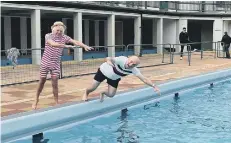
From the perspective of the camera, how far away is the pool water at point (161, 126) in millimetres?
5965

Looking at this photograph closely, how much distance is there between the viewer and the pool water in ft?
19.6

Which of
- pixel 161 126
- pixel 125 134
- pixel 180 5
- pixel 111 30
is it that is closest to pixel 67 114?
pixel 125 134

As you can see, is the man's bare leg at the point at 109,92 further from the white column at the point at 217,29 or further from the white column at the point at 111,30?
the white column at the point at 217,29

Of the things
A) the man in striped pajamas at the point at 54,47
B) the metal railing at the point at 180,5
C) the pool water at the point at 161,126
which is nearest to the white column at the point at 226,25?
the metal railing at the point at 180,5

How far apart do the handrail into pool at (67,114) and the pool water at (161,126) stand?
131 mm

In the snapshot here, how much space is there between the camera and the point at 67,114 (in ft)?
21.5

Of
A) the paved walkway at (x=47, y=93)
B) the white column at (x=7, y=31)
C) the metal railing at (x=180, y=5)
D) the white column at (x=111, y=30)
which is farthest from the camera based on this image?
the metal railing at (x=180, y=5)

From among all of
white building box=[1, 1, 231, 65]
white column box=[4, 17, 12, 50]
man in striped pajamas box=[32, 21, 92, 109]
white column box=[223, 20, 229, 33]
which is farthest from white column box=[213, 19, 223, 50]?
man in striped pajamas box=[32, 21, 92, 109]

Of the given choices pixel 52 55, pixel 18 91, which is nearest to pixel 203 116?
pixel 52 55

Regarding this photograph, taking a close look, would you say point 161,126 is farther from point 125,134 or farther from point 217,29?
point 217,29

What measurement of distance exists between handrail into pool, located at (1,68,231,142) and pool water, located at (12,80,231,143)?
13 centimetres

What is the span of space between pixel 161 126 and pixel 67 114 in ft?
5.38

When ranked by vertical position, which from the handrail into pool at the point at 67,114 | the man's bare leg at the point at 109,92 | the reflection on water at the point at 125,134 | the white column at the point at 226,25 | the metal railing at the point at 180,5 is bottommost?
the reflection on water at the point at 125,134

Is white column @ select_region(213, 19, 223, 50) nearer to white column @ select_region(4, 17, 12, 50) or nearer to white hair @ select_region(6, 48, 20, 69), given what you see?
white column @ select_region(4, 17, 12, 50)
